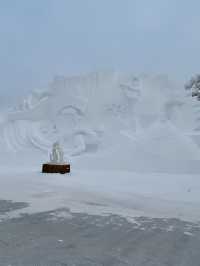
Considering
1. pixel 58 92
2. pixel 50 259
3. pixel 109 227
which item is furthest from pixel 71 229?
pixel 58 92

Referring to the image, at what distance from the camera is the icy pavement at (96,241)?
11.7 ft

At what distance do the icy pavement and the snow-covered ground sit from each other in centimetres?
425

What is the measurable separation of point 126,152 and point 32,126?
9.29m

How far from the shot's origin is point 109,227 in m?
5.05

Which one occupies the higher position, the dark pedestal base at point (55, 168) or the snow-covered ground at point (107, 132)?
the snow-covered ground at point (107, 132)

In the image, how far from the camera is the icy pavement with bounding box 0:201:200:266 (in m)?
3.57

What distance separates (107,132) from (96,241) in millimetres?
19374

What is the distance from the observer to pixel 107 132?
2359cm

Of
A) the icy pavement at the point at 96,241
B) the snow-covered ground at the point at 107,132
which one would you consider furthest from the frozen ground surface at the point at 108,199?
the icy pavement at the point at 96,241

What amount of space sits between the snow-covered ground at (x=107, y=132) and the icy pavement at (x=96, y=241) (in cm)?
425

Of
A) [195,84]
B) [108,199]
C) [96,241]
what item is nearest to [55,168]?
[108,199]

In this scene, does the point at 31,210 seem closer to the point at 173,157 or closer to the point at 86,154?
the point at 173,157

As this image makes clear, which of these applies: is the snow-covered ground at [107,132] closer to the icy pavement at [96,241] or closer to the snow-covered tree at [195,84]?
the snow-covered tree at [195,84]

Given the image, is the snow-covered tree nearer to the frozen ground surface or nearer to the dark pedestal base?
A: the frozen ground surface
